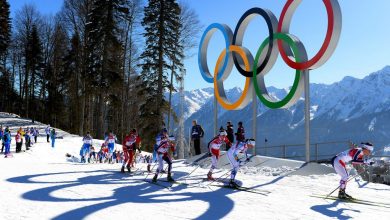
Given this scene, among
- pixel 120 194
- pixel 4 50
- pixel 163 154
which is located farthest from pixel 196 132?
pixel 4 50

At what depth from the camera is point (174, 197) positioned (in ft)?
39.3

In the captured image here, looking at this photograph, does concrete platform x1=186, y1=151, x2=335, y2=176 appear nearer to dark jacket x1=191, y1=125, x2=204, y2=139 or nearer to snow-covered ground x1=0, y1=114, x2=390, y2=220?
snow-covered ground x1=0, y1=114, x2=390, y2=220

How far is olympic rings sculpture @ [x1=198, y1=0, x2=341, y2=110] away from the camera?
1523 centimetres

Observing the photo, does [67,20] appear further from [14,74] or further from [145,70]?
[14,74]

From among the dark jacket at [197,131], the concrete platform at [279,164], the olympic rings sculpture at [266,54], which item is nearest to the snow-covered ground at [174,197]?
the concrete platform at [279,164]

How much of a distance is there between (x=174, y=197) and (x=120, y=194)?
1683mm

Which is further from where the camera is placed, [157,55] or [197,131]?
[157,55]

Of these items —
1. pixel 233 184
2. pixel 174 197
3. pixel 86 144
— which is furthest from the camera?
pixel 86 144

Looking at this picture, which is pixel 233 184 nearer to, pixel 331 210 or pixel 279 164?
pixel 331 210

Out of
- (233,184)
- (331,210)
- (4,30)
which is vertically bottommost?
(331,210)

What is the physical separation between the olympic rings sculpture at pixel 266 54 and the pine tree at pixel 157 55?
34.3ft

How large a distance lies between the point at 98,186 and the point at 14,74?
167 feet

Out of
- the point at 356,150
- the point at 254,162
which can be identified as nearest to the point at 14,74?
the point at 254,162

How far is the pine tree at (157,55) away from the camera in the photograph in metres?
34.2
